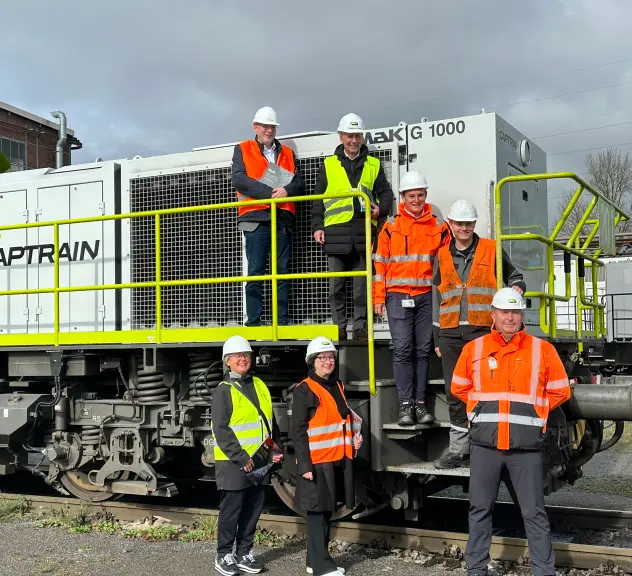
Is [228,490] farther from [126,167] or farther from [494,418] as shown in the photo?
[126,167]

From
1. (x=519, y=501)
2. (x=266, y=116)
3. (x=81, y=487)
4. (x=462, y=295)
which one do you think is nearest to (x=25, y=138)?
(x=81, y=487)

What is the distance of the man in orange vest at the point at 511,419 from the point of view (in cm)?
486

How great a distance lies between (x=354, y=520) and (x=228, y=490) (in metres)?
1.93

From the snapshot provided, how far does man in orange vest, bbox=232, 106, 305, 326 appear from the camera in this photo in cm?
686

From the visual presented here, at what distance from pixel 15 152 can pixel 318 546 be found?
1392 inches

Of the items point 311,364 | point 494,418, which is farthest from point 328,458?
point 494,418

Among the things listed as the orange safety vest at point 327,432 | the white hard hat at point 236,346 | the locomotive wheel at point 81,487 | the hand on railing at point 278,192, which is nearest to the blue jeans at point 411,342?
the orange safety vest at point 327,432

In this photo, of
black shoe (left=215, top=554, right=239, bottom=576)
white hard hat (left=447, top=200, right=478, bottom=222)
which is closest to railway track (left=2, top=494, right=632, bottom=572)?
black shoe (left=215, top=554, right=239, bottom=576)

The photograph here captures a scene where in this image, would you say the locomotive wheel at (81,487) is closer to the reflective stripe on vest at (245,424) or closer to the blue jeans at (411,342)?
the reflective stripe on vest at (245,424)

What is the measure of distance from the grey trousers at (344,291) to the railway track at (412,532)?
5.62ft

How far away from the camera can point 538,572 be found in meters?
4.82

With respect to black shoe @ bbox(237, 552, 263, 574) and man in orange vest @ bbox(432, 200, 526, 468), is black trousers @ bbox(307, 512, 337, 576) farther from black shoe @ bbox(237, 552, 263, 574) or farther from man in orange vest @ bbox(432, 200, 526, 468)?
man in orange vest @ bbox(432, 200, 526, 468)

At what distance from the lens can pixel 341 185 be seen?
262 inches

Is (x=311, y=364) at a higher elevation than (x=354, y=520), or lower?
higher
